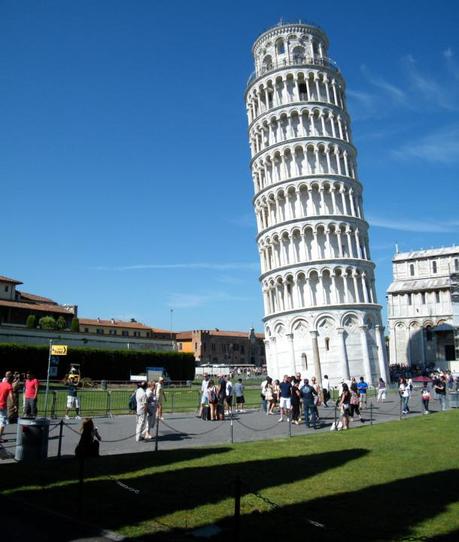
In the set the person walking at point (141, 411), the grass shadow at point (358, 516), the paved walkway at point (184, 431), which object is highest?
the person walking at point (141, 411)

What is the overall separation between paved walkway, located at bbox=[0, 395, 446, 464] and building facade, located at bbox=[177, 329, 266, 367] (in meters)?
90.2

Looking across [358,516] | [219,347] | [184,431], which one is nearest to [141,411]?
[184,431]

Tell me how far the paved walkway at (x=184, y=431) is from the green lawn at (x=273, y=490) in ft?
5.78

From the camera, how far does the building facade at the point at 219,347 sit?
117750 mm

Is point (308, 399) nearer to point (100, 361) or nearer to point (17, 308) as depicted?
point (100, 361)

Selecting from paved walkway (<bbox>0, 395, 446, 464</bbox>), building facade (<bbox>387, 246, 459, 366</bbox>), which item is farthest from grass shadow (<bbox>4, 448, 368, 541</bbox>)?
building facade (<bbox>387, 246, 459, 366</bbox>)

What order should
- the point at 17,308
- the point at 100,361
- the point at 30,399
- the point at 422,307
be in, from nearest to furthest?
the point at 30,399 → the point at 100,361 → the point at 17,308 → the point at 422,307

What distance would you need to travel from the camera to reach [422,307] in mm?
84500

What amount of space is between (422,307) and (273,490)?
268 ft

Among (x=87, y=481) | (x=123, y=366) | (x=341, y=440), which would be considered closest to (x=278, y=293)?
(x=123, y=366)

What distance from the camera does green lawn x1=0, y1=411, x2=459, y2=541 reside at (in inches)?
294

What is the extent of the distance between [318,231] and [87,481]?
43.2 meters

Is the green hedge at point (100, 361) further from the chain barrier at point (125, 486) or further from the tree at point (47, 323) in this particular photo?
the chain barrier at point (125, 486)

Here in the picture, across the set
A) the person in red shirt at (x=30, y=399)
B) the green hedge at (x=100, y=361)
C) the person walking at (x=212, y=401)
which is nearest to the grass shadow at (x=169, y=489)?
the person in red shirt at (x=30, y=399)
